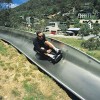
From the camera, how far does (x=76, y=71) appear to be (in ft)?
34.7

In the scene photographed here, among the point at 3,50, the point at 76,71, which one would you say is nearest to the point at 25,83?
the point at 76,71

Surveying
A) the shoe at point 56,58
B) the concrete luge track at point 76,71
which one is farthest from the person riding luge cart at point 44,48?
the concrete luge track at point 76,71

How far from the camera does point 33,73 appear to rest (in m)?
10.8

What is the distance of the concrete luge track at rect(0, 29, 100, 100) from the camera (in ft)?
29.7

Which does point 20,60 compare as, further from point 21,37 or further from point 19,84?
point 21,37

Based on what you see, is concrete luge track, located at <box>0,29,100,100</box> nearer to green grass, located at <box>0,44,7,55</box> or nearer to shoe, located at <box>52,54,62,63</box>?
shoe, located at <box>52,54,62,63</box>

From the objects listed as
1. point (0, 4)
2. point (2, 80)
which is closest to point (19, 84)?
point (2, 80)

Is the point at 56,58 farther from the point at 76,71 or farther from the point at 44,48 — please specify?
the point at 76,71

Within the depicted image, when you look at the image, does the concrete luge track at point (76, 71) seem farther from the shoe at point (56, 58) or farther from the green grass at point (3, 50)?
the green grass at point (3, 50)

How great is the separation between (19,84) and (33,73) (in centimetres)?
103

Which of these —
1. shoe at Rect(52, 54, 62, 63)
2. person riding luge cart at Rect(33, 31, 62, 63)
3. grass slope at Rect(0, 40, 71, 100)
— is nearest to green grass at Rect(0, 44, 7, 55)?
grass slope at Rect(0, 40, 71, 100)

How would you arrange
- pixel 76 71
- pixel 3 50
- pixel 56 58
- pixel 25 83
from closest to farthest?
1. pixel 25 83
2. pixel 76 71
3. pixel 56 58
4. pixel 3 50

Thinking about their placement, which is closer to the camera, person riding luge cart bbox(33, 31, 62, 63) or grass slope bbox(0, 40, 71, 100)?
grass slope bbox(0, 40, 71, 100)

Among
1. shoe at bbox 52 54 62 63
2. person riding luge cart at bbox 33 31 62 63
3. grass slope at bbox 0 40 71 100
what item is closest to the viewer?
grass slope at bbox 0 40 71 100
